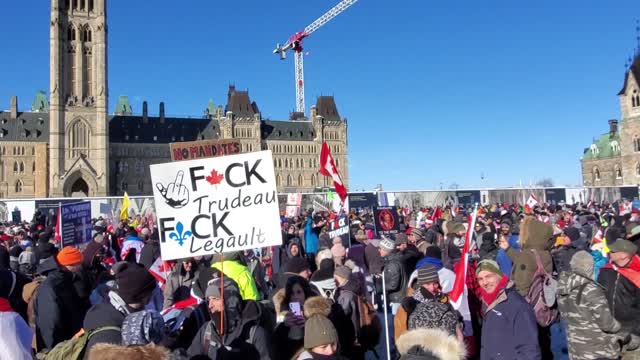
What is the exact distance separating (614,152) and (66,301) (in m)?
74.0

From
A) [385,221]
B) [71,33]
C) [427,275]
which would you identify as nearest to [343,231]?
[385,221]

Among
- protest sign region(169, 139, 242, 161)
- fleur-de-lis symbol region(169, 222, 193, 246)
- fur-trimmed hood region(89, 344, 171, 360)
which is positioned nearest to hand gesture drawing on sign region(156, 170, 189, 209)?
fleur-de-lis symbol region(169, 222, 193, 246)

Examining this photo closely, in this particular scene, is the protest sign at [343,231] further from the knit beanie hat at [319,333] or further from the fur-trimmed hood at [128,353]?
the fur-trimmed hood at [128,353]

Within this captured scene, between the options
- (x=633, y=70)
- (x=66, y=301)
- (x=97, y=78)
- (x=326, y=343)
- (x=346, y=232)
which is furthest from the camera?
(x=97, y=78)

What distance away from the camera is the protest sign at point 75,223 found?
11.7m

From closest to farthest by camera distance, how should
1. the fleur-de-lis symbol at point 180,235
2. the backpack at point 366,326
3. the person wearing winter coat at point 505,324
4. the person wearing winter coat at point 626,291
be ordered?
the person wearing winter coat at point 505,324 → the person wearing winter coat at point 626,291 → the fleur-de-lis symbol at point 180,235 → the backpack at point 366,326

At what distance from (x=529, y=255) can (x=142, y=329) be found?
15.2ft

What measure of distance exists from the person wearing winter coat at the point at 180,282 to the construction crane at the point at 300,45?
97.3 m

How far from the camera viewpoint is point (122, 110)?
364 feet

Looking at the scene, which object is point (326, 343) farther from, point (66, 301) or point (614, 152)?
point (614, 152)

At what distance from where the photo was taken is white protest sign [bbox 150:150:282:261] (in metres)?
4.86

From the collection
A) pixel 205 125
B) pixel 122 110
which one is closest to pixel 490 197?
pixel 205 125

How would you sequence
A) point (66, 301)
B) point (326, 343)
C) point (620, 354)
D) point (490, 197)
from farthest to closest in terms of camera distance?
1. point (490, 197)
2. point (66, 301)
3. point (620, 354)
4. point (326, 343)

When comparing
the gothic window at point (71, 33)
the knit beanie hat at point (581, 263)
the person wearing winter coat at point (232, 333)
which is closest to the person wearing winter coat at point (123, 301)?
the person wearing winter coat at point (232, 333)
